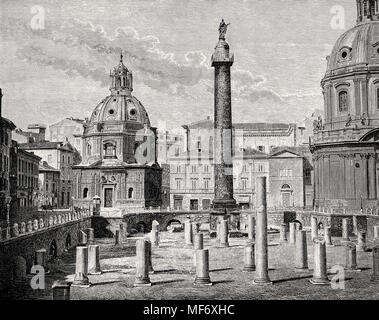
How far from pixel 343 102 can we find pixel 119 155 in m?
25.3

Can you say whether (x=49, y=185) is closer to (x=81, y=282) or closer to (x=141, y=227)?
(x=141, y=227)

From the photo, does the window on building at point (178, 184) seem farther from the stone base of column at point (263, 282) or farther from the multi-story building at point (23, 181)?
the stone base of column at point (263, 282)

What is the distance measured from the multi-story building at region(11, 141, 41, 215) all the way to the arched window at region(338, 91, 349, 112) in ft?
90.7

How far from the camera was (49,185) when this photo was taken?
58.9 meters

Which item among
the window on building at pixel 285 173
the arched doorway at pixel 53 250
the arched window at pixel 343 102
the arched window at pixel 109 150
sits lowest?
the arched doorway at pixel 53 250

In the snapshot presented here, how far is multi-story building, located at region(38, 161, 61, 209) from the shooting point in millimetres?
56688

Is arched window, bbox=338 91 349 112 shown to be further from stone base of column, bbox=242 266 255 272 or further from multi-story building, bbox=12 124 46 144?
multi-story building, bbox=12 124 46 144

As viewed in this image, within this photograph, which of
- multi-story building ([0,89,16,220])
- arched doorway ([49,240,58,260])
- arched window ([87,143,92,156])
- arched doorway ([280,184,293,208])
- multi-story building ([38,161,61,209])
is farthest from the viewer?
arched window ([87,143,92,156])

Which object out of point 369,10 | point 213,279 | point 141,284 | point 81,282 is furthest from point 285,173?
point 81,282

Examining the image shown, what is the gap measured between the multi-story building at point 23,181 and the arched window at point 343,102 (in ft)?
90.7

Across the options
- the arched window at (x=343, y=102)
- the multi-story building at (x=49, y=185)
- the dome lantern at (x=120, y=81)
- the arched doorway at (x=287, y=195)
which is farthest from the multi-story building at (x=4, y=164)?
the arched doorway at (x=287, y=195)

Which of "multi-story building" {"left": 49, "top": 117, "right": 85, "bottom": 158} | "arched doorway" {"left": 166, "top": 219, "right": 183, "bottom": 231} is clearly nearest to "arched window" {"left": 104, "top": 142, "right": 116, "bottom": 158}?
"multi-story building" {"left": 49, "top": 117, "right": 85, "bottom": 158}

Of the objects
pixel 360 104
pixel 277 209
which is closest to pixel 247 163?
pixel 277 209

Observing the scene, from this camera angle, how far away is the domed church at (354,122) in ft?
152
